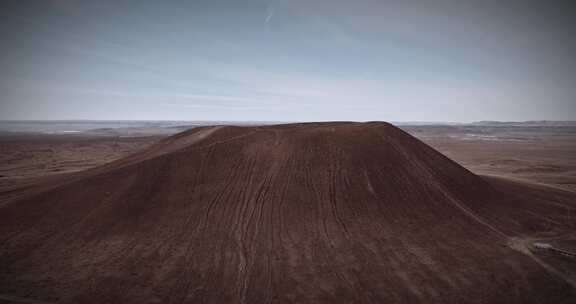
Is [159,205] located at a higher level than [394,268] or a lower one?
higher

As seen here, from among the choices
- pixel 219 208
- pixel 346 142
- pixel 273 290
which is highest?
pixel 346 142

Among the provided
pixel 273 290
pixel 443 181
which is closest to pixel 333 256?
pixel 273 290

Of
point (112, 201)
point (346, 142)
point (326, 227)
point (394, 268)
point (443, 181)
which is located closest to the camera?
point (394, 268)

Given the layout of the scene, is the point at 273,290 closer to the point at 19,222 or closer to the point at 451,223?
the point at 451,223

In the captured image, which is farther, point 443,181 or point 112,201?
point 443,181

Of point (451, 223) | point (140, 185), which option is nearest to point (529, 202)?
point (451, 223)

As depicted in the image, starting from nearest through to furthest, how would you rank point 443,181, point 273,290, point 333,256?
point 273,290 < point 333,256 < point 443,181

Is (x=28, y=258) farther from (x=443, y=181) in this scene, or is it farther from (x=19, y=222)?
(x=443, y=181)
